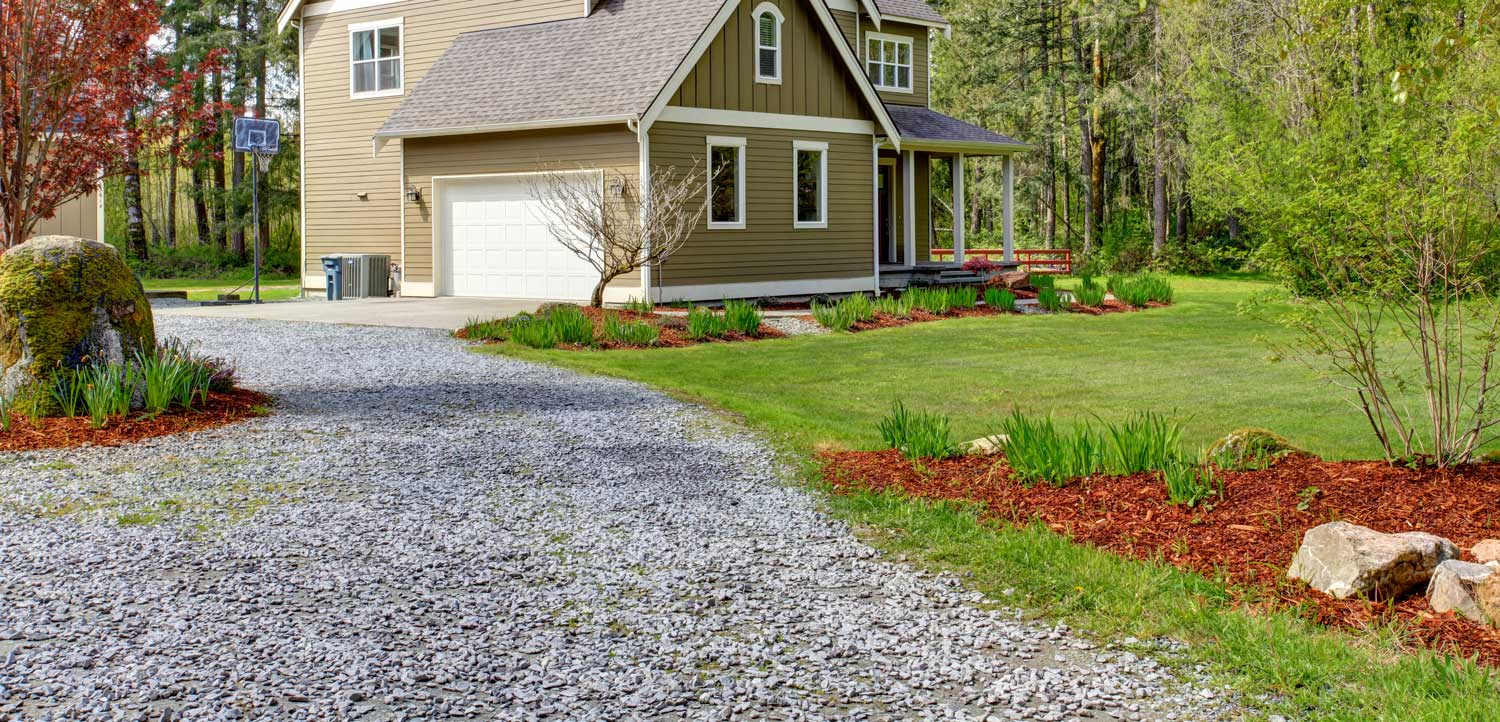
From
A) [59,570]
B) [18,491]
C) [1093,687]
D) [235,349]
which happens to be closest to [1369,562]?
[1093,687]

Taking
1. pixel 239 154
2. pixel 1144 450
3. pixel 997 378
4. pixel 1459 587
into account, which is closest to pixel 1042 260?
pixel 239 154

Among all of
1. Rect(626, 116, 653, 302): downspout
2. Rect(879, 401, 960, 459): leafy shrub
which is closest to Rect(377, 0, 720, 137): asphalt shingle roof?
Rect(626, 116, 653, 302): downspout

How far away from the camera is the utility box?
79.8ft

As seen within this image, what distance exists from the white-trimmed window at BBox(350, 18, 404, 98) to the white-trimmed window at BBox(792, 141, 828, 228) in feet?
28.0

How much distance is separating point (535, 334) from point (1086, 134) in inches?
1080

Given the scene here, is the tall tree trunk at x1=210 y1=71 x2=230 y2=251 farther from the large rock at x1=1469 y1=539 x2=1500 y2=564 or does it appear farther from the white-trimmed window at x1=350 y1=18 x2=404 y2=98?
the large rock at x1=1469 y1=539 x2=1500 y2=564

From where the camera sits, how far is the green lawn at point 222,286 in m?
27.1

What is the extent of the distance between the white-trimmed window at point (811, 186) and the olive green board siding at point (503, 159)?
366 centimetres

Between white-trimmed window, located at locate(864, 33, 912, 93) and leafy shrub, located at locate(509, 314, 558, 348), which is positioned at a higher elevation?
white-trimmed window, located at locate(864, 33, 912, 93)

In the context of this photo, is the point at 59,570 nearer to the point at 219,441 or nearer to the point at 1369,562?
the point at 219,441

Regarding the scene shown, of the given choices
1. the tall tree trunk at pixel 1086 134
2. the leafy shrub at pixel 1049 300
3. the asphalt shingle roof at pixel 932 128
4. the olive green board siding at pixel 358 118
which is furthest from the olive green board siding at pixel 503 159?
the tall tree trunk at pixel 1086 134

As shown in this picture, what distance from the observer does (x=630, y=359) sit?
14.7 metres

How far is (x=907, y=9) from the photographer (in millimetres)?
29688

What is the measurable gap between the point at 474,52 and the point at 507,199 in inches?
142
